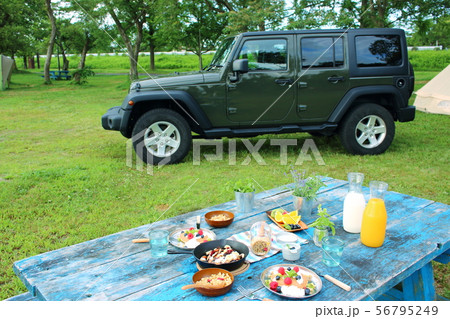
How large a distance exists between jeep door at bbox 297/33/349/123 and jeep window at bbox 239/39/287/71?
0.90 feet

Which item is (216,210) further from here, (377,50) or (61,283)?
(377,50)

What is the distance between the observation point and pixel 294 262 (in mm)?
1985

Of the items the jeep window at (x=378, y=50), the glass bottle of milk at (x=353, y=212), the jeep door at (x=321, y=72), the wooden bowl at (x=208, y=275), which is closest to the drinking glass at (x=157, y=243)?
the wooden bowl at (x=208, y=275)

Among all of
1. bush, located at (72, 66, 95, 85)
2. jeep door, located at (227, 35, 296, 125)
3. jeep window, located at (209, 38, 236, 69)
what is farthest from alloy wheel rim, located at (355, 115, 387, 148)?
bush, located at (72, 66, 95, 85)

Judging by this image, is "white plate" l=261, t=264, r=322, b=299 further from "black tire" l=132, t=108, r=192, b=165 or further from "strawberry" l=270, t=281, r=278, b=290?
Result: "black tire" l=132, t=108, r=192, b=165

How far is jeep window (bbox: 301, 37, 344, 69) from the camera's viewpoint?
591 centimetres

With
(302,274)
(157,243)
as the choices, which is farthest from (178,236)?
(302,274)

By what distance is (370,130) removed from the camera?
623 cm

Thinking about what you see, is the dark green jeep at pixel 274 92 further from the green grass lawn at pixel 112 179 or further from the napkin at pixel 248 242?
the napkin at pixel 248 242

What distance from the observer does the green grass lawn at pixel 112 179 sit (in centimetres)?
363

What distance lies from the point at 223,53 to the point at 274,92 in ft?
3.45

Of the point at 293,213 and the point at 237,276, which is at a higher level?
the point at 293,213

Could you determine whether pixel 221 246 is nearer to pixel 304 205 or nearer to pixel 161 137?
pixel 304 205
